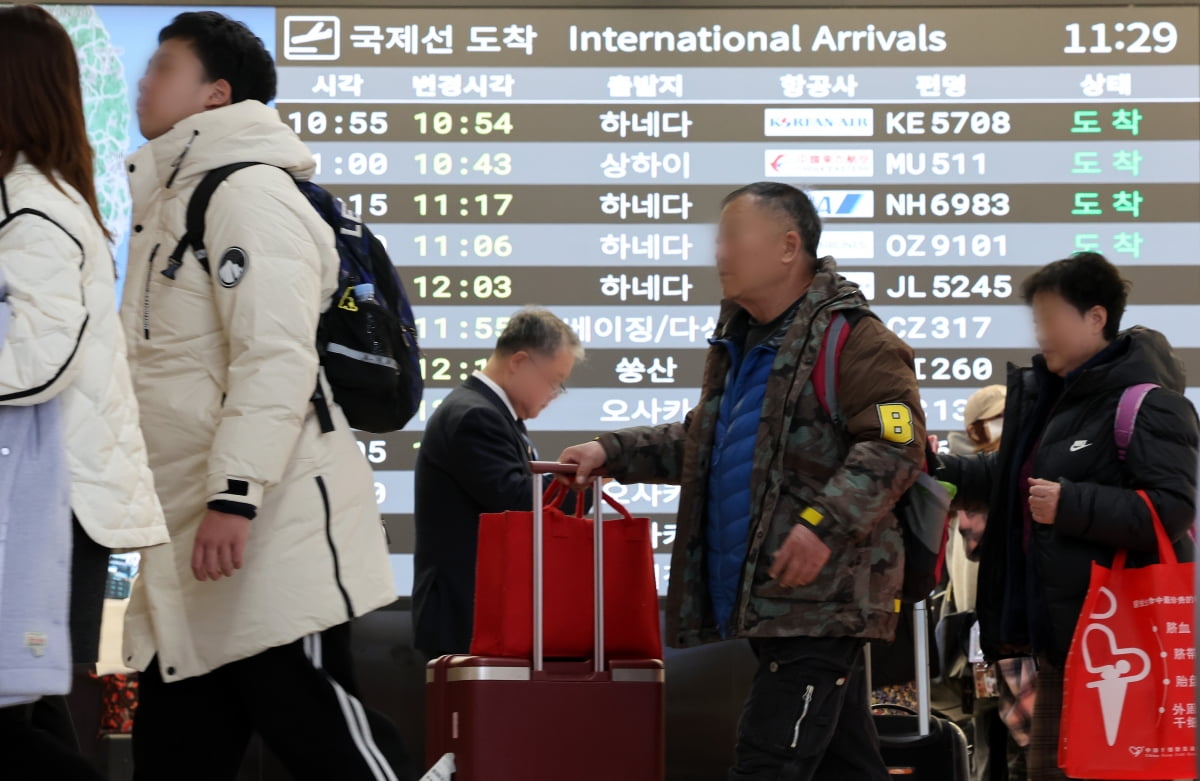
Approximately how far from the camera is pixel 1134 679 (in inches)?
180

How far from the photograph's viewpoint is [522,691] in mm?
4305

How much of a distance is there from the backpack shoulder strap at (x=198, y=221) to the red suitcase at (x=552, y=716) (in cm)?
107

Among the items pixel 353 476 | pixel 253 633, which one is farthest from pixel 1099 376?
pixel 253 633

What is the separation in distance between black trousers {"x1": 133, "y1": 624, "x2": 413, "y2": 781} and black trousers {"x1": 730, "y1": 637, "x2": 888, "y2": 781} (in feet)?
2.83

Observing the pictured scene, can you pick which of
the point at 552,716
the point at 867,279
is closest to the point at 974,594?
the point at 867,279

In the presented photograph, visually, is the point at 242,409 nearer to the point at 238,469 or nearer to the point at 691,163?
the point at 238,469

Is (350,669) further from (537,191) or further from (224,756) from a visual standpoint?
(537,191)

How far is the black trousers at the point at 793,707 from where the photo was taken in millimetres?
3895

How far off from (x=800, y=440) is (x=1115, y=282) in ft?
4.92

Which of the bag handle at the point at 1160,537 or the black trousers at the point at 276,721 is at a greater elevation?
the bag handle at the point at 1160,537

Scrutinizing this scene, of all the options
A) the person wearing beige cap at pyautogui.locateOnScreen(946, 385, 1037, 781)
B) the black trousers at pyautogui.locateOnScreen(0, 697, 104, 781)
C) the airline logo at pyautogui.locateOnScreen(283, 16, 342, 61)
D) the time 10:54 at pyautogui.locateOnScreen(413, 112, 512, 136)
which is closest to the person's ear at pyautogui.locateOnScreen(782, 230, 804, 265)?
the black trousers at pyautogui.locateOnScreen(0, 697, 104, 781)

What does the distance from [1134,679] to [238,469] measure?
258 centimetres

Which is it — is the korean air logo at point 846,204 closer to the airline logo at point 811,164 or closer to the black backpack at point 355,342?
the airline logo at point 811,164

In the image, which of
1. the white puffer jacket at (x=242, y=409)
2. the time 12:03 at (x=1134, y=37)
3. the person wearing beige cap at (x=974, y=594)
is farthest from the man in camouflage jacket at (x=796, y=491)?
the time 12:03 at (x=1134, y=37)
